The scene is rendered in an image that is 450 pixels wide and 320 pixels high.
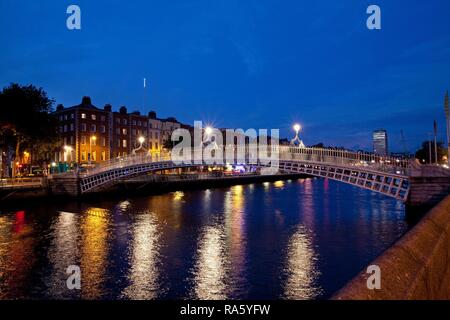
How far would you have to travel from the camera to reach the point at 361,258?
610 inches

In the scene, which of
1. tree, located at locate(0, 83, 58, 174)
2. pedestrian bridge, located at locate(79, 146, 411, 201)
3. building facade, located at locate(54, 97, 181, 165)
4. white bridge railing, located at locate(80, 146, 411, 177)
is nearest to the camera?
pedestrian bridge, located at locate(79, 146, 411, 201)

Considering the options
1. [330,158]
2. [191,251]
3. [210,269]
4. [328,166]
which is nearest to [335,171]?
[328,166]

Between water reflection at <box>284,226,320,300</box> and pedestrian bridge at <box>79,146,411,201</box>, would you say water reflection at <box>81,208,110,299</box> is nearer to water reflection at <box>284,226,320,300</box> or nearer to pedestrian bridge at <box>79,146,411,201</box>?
water reflection at <box>284,226,320,300</box>

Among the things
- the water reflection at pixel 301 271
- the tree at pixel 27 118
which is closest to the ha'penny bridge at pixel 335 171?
the tree at pixel 27 118

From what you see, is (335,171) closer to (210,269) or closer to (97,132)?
(210,269)

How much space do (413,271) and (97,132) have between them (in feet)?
236

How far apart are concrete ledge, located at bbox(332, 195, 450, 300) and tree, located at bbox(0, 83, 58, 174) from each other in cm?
4082

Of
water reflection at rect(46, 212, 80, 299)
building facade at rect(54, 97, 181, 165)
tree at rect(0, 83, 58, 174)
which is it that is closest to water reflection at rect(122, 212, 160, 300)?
water reflection at rect(46, 212, 80, 299)

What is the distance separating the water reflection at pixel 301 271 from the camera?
11621 mm

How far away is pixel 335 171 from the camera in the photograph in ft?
94.0

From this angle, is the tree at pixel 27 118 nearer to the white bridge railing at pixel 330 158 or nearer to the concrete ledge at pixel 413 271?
the white bridge railing at pixel 330 158

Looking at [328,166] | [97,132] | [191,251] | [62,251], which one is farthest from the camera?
[97,132]

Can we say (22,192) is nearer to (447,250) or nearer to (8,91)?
(8,91)

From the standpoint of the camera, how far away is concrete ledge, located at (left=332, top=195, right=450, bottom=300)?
10.9 feet
